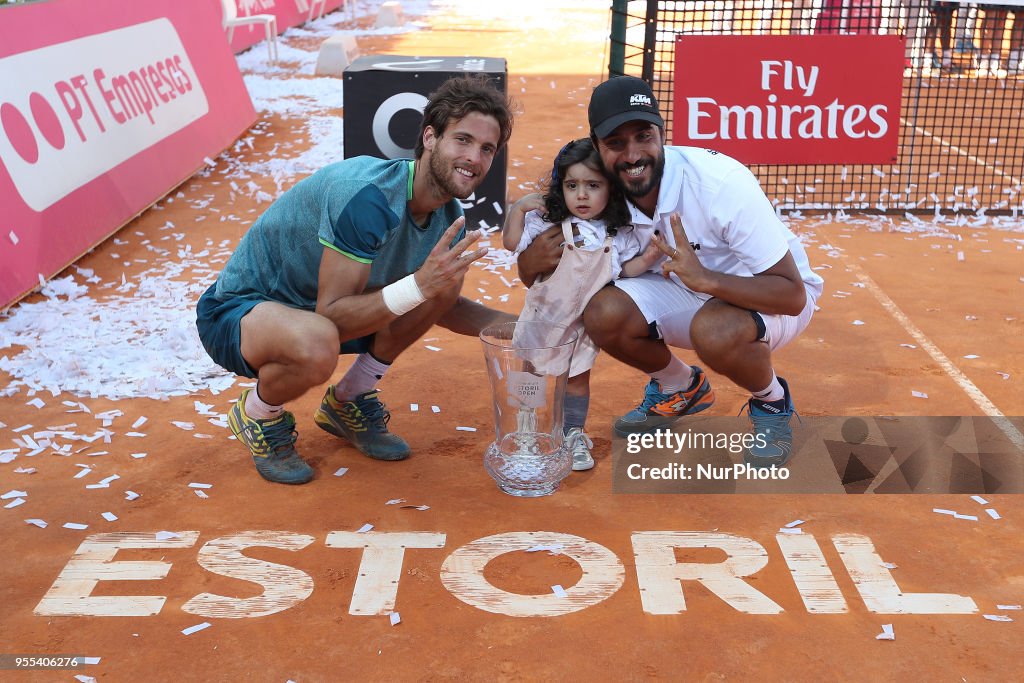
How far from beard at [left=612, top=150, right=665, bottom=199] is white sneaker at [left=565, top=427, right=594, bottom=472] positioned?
0.99m

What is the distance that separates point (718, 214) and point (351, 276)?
1.39m

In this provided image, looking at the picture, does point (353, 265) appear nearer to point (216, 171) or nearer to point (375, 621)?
point (375, 621)

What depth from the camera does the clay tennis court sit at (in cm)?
309

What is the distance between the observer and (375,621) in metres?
3.25

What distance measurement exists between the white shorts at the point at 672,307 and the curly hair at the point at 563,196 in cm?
28

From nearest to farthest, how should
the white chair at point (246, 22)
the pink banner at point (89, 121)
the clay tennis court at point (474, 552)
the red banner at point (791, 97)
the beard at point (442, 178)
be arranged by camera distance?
the clay tennis court at point (474, 552)
the beard at point (442, 178)
the pink banner at point (89, 121)
the red banner at point (791, 97)
the white chair at point (246, 22)

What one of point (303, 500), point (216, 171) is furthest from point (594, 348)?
point (216, 171)

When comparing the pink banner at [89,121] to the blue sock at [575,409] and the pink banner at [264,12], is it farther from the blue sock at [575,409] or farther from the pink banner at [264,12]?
the pink banner at [264,12]

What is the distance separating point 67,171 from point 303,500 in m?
4.07

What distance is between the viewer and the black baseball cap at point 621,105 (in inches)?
152

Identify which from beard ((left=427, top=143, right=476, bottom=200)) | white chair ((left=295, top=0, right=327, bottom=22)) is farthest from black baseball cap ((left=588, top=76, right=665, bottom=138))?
white chair ((left=295, top=0, right=327, bottom=22))

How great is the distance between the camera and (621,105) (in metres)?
3.87

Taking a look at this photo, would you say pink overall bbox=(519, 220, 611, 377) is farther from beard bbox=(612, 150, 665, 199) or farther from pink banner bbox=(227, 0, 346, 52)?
pink banner bbox=(227, 0, 346, 52)

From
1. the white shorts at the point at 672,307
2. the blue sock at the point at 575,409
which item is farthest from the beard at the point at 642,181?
the blue sock at the point at 575,409
